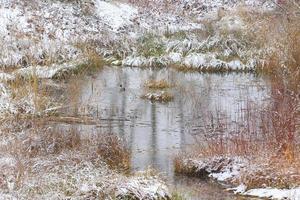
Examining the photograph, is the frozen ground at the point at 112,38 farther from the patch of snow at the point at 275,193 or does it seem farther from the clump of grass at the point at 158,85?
the patch of snow at the point at 275,193

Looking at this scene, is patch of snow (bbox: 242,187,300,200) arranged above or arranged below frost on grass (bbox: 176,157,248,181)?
below

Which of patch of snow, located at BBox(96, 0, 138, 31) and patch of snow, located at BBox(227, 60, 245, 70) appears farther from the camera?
patch of snow, located at BBox(96, 0, 138, 31)

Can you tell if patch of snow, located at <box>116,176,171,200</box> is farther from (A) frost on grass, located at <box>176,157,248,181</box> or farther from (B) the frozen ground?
(B) the frozen ground

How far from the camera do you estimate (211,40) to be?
22609 mm

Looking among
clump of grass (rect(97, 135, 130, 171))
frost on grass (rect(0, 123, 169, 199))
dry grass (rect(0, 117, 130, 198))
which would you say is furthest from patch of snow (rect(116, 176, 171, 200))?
clump of grass (rect(97, 135, 130, 171))

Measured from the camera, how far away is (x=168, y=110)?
1465 centimetres

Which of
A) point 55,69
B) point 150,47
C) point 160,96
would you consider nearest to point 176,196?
point 160,96

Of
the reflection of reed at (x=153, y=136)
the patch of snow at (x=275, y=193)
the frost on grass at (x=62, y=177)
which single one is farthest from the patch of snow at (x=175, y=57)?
the patch of snow at (x=275, y=193)

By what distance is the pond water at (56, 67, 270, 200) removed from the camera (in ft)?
33.9

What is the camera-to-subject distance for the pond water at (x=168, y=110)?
10.3 meters

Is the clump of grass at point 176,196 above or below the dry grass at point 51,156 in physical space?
below

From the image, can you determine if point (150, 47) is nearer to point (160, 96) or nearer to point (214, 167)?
point (160, 96)

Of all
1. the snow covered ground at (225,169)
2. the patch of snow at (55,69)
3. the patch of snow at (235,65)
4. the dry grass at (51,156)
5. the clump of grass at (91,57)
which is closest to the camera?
the dry grass at (51,156)

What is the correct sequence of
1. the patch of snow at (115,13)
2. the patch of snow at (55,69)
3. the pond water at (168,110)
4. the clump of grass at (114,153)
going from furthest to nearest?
the patch of snow at (115,13)
the patch of snow at (55,69)
the pond water at (168,110)
the clump of grass at (114,153)
